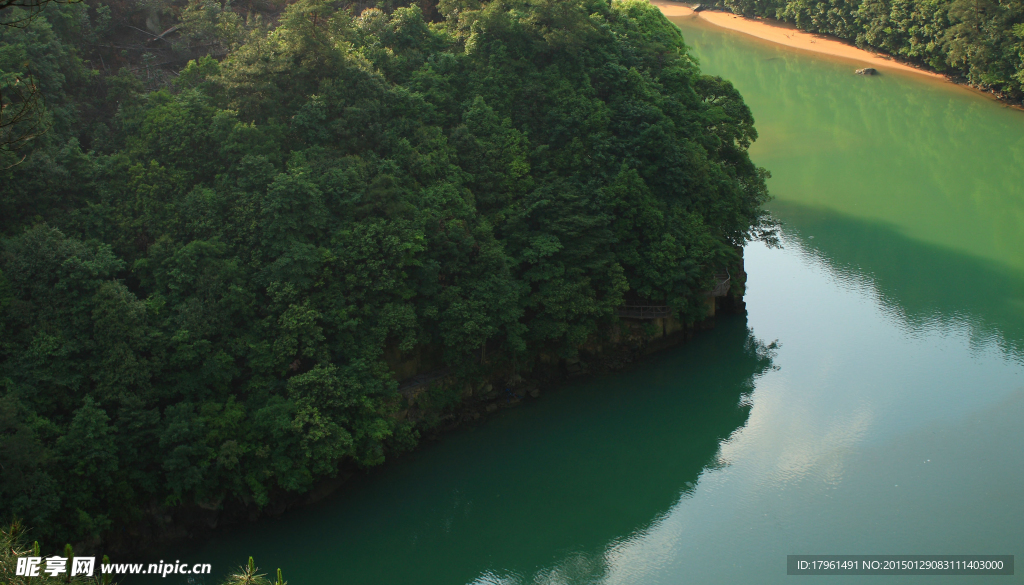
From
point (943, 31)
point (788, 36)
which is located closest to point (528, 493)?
point (943, 31)

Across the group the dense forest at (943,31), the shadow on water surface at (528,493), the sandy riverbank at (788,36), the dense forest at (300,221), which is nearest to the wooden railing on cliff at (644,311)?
the dense forest at (300,221)

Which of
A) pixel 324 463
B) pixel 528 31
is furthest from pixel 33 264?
pixel 528 31

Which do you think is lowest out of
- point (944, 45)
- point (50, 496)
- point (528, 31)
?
point (50, 496)

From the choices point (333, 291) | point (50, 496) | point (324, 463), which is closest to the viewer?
point (50, 496)

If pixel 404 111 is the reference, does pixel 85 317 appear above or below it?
below

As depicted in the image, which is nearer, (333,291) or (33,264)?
(33,264)

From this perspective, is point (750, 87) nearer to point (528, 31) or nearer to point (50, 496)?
point (528, 31)
